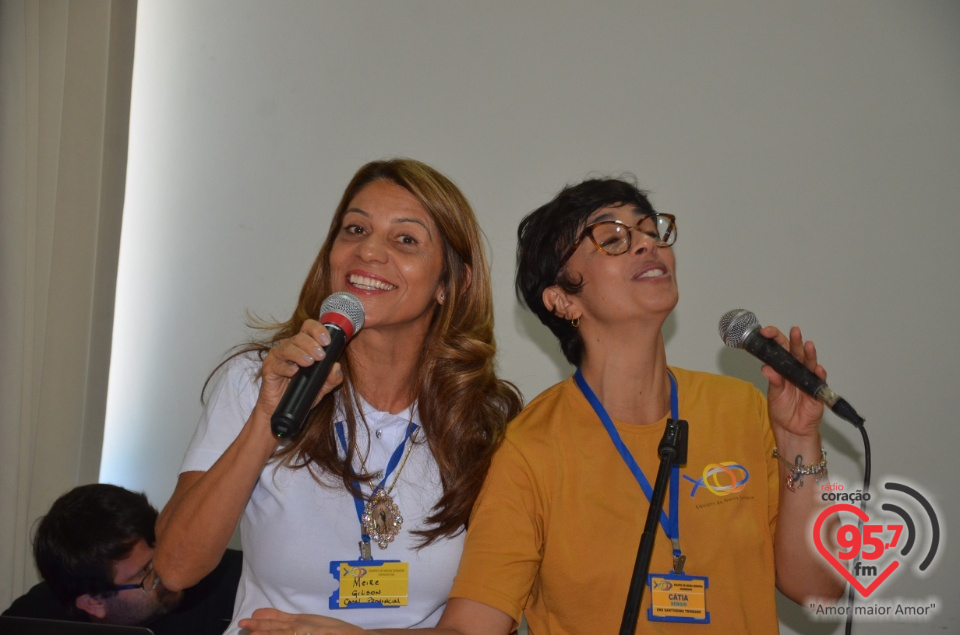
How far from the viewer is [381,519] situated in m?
1.98

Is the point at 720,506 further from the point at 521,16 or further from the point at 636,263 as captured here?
the point at 521,16

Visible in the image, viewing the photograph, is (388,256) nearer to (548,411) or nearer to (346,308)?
(346,308)

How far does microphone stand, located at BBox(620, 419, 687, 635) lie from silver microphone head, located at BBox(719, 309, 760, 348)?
0.96 feet

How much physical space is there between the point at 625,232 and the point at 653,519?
881mm

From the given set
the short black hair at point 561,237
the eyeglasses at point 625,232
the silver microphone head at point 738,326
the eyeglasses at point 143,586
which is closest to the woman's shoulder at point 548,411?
the short black hair at point 561,237

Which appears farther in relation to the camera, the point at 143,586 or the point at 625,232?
the point at 143,586

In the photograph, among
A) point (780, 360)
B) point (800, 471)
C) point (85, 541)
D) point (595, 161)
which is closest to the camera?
point (780, 360)

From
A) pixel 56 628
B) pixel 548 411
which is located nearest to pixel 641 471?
pixel 548 411

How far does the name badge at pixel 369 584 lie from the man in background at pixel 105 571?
0.92m

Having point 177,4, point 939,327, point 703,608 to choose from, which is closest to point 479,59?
point 177,4

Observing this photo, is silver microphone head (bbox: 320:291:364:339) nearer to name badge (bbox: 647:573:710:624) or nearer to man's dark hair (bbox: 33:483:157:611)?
name badge (bbox: 647:573:710:624)

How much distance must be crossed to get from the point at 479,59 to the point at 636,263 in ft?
5.51

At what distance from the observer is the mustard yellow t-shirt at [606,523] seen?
183cm

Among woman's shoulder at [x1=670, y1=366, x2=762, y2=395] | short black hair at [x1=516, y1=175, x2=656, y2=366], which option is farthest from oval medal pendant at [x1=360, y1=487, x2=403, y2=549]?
woman's shoulder at [x1=670, y1=366, x2=762, y2=395]
